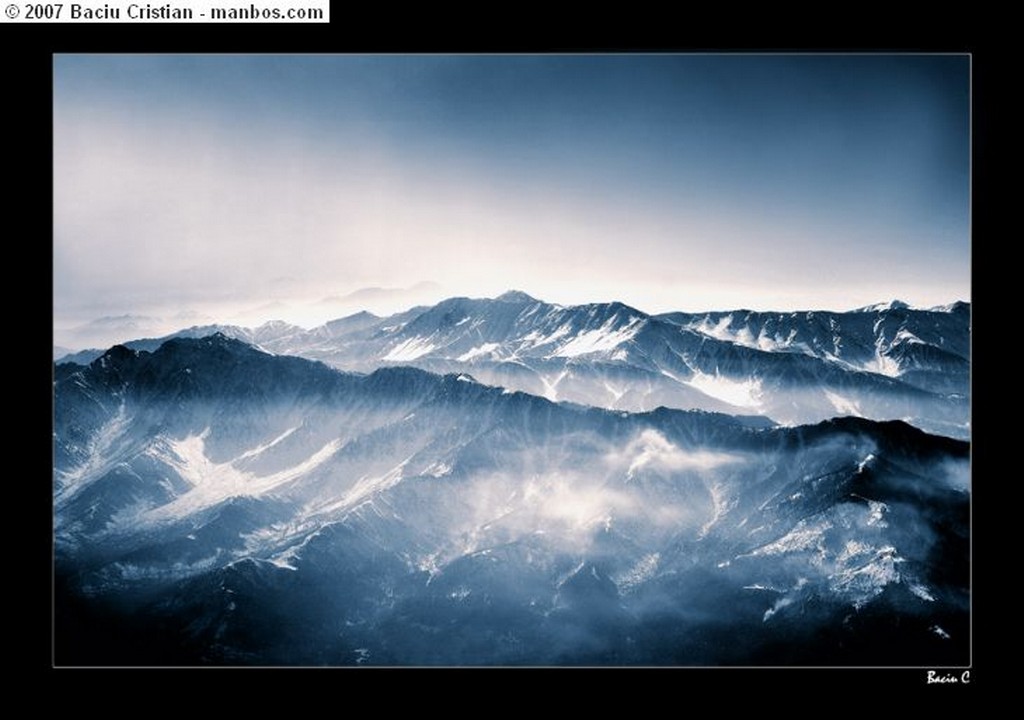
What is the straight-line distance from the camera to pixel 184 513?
23.4ft

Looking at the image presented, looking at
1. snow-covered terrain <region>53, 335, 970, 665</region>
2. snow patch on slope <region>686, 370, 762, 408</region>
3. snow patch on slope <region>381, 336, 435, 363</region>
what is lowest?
snow-covered terrain <region>53, 335, 970, 665</region>

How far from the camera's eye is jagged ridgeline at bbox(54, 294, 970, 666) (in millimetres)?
6625

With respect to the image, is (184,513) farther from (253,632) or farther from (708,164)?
(708,164)

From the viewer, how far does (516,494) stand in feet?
22.5

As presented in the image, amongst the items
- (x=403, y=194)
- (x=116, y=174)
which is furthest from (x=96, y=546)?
(x=403, y=194)

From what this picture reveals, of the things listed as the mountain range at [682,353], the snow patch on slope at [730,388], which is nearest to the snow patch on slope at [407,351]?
the mountain range at [682,353]

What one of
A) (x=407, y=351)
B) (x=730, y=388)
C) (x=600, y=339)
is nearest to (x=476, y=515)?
(x=407, y=351)

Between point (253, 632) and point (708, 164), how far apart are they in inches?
339

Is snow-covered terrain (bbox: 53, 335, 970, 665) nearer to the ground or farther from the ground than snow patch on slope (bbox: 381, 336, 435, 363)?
nearer to the ground

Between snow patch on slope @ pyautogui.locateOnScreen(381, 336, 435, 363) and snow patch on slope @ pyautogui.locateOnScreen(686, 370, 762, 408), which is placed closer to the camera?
snow patch on slope @ pyautogui.locateOnScreen(381, 336, 435, 363)

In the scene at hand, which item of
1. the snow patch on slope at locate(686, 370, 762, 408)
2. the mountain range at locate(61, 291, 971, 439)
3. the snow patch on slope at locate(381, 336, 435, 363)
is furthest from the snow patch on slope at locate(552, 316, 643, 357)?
the snow patch on slope at locate(381, 336, 435, 363)

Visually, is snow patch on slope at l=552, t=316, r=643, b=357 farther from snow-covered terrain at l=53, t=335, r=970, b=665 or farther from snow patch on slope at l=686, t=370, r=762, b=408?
snow patch on slope at l=686, t=370, r=762, b=408

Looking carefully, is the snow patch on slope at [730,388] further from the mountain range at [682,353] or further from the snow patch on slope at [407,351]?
the snow patch on slope at [407,351]

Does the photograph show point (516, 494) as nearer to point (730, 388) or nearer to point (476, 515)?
point (476, 515)
